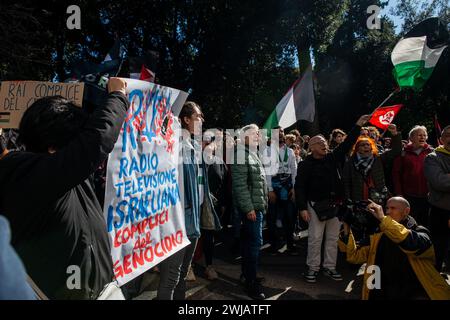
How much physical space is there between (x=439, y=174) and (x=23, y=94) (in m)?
3.99

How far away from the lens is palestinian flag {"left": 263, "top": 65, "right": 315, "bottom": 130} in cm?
538

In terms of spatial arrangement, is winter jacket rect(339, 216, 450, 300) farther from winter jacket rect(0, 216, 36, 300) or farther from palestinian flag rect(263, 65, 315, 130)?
winter jacket rect(0, 216, 36, 300)

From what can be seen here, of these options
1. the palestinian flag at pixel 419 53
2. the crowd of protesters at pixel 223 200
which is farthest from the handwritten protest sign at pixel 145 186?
the palestinian flag at pixel 419 53

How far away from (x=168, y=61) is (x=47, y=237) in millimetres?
13715

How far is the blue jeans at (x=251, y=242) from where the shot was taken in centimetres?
418

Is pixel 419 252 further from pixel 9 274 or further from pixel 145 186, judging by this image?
pixel 9 274

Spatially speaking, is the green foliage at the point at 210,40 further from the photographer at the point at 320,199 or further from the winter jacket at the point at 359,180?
the photographer at the point at 320,199

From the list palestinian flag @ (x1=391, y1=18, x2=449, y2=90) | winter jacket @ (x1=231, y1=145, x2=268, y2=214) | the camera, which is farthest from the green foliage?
winter jacket @ (x1=231, y1=145, x2=268, y2=214)

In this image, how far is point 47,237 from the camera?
1.44m

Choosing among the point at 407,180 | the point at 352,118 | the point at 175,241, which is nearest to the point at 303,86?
the point at 407,180

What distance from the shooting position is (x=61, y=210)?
4.83 ft

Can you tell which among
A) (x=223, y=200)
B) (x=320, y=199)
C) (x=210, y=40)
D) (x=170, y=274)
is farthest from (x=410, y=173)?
(x=210, y=40)

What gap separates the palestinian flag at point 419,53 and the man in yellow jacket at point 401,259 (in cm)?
262

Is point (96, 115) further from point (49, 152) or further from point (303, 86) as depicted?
point (303, 86)
